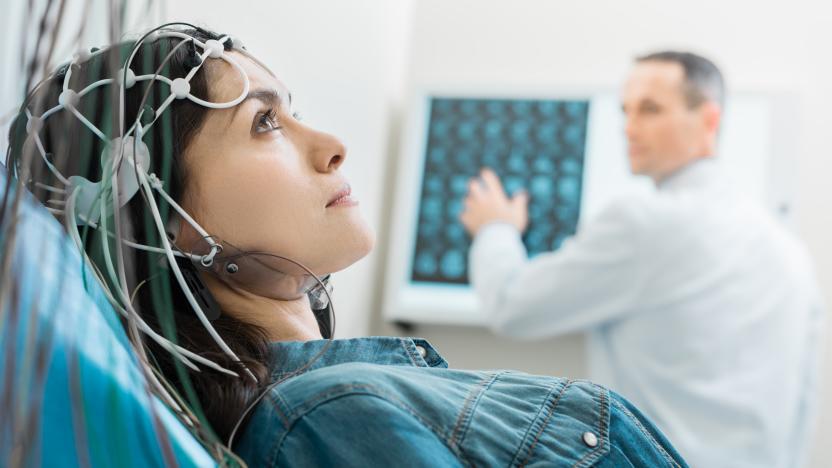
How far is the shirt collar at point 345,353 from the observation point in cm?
93

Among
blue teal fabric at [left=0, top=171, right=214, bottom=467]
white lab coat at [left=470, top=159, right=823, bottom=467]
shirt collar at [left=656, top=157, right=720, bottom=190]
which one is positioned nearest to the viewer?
blue teal fabric at [left=0, top=171, right=214, bottom=467]

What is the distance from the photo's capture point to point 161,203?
0.96 metres

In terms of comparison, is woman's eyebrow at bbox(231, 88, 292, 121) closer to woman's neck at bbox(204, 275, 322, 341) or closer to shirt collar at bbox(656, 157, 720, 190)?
woman's neck at bbox(204, 275, 322, 341)

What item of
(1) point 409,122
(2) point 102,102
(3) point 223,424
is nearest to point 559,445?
(3) point 223,424

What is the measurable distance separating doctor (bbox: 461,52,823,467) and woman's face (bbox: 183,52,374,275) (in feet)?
3.55

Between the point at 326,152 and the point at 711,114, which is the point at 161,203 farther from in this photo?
the point at 711,114

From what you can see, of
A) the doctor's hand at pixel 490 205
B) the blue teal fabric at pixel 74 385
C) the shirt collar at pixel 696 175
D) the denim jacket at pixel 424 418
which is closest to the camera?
the blue teal fabric at pixel 74 385

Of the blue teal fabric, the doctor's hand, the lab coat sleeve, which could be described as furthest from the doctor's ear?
the blue teal fabric

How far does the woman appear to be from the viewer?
749mm

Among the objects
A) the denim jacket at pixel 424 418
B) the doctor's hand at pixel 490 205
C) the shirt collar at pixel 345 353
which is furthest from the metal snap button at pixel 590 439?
the doctor's hand at pixel 490 205

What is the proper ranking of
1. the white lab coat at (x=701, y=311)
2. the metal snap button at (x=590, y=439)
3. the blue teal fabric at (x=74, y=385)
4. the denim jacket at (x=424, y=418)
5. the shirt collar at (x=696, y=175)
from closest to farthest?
the blue teal fabric at (x=74, y=385) < the denim jacket at (x=424, y=418) < the metal snap button at (x=590, y=439) < the white lab coat at (x=701, y=311) < the shirt collar at (x=696, y=175)

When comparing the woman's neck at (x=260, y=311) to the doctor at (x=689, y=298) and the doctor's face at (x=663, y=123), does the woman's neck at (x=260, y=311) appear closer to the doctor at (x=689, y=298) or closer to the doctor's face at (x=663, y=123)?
the doctor at (x=689, y=298)

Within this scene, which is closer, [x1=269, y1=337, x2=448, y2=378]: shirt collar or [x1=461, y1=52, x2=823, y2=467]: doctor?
[x1=269, y1=337, x2=448, y2=378]: shirt collar

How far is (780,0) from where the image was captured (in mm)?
2418
